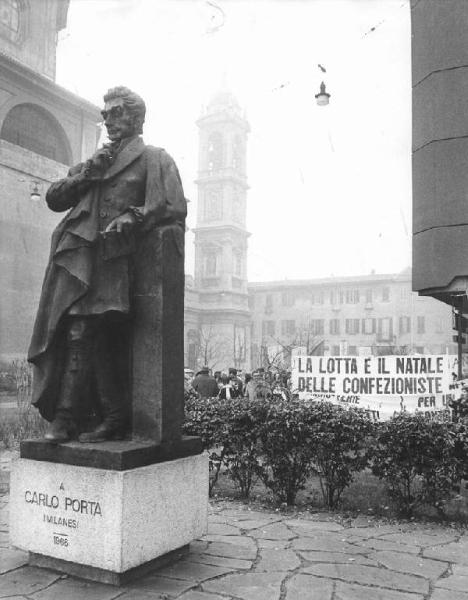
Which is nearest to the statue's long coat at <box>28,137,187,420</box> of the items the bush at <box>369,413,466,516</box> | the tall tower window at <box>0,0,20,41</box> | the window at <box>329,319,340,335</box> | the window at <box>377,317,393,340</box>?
the bush at <box>369,413,466,516</box>

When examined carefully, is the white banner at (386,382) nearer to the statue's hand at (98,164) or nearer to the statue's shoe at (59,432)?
the statue's shoe at (59,432)

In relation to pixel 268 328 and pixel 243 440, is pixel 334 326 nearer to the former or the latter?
pixel 268 328

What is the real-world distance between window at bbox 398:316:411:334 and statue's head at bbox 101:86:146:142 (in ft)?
242

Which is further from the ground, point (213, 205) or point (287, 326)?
point (213, 205)

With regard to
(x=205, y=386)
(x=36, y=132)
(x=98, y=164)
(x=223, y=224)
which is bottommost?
(x=205, y=386)

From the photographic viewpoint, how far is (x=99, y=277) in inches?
167

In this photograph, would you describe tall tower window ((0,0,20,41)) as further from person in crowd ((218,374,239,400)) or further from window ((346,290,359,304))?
window ((346,290,359,304))

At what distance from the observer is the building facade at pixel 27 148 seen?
2553 centimetres

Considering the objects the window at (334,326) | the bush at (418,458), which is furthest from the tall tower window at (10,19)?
the window at (334,326)

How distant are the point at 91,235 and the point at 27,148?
79.4 feet

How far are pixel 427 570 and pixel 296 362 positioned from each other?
781 cm

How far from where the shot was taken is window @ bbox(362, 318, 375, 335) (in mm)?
76375

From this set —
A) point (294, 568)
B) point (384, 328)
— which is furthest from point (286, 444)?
point (384, 328)

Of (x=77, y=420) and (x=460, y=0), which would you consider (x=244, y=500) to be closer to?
(x=77, y=420)
